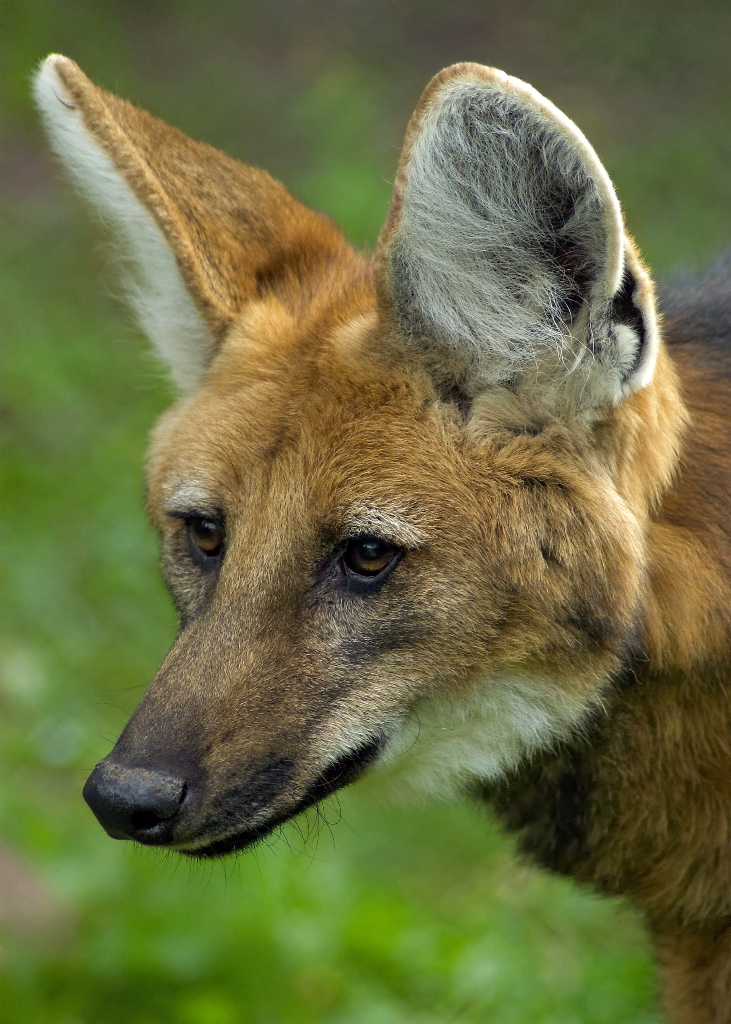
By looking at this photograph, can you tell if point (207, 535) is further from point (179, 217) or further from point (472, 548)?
point (179, 217)

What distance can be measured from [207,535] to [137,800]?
63cm

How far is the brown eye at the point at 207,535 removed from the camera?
2.49 meters

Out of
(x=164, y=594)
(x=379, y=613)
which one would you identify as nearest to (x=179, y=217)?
(x=379, y=613)

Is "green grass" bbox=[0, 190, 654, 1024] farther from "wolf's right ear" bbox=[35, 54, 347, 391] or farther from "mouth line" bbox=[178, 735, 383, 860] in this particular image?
"wolf's right ear" bbox=[35, 54, 347, 391]

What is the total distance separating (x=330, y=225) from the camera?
10.0 ft

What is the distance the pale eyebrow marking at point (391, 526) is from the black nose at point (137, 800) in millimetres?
589

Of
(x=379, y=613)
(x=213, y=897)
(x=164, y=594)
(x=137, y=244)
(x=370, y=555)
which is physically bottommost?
(x=213, y=897)

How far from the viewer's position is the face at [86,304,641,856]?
2217mm

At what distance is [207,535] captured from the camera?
2531mm

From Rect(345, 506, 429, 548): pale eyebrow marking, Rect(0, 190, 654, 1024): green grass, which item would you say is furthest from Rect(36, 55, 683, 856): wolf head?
Rect(0, 190, 654, 1024): green grass

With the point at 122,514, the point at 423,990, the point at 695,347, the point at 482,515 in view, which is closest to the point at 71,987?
the point at 423,990

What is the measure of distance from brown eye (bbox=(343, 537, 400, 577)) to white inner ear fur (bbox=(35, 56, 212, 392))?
83 centimetres

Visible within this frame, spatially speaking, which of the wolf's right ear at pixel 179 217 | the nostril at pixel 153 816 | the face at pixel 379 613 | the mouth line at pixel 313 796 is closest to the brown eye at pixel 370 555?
the face at pixel 379 613

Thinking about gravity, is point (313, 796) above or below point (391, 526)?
below
